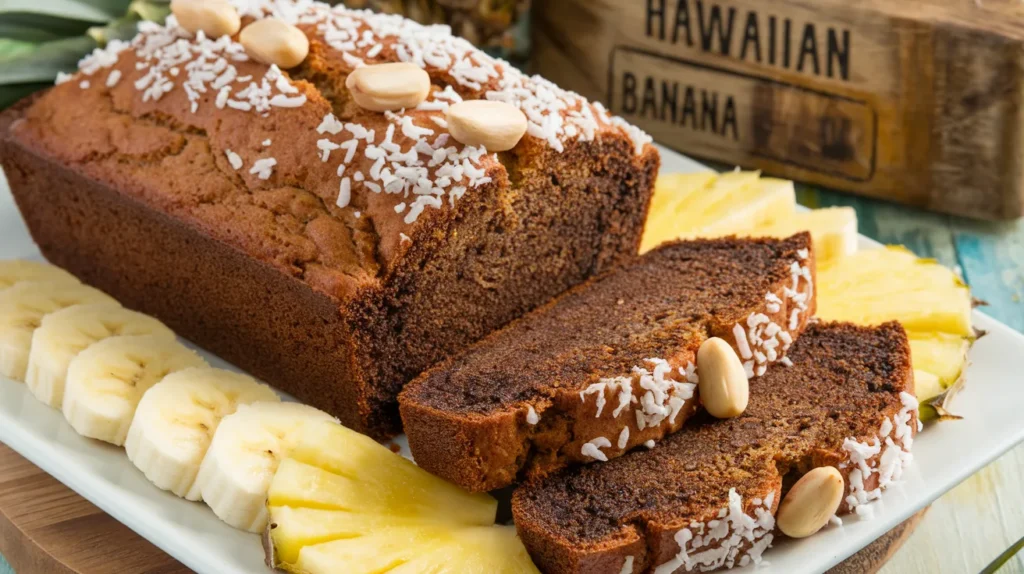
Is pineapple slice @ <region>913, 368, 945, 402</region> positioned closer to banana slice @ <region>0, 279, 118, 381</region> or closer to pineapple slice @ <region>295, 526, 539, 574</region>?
pineapple slice @ <region>295, 526, 539, 574</region>

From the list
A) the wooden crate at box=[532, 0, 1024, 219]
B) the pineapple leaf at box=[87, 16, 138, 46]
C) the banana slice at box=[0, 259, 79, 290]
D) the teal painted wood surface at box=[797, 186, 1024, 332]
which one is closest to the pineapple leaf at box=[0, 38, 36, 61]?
the pineapple leaf at box=[87, 16, 138, 46]

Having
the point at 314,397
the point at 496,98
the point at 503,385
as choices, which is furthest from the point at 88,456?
the point at 496,98

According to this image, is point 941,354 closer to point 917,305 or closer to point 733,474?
point 917,305

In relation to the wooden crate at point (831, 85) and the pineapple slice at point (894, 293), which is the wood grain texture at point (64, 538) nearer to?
the pineapple slice at point (894, 293)

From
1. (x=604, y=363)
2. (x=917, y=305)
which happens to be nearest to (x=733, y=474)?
(x=604, y=363)

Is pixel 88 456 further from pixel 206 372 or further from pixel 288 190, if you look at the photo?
pixel 288 190

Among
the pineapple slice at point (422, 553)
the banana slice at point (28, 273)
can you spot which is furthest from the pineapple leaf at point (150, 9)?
the pineapple slice at point (422, 553)
